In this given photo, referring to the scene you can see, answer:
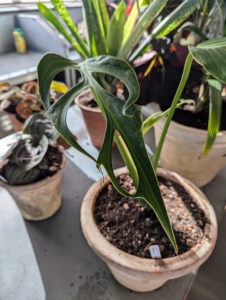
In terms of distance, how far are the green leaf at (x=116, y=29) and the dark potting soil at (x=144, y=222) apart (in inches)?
17.0

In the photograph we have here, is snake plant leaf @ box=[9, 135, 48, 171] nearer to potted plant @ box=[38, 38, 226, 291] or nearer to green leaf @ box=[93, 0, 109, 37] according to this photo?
potted plant @ box=[38, 38, 226, 291]

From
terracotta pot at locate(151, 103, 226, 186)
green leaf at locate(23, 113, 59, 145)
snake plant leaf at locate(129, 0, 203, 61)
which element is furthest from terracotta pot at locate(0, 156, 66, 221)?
snake plant leaf at locate(129, 0, 203, 61)

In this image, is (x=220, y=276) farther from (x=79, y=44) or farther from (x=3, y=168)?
(x=79, y=44)

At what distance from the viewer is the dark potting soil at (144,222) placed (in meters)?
0.50

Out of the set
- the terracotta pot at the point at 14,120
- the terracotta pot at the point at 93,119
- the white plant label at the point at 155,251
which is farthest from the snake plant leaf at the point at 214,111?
the terracotta pot at the point at 14,120

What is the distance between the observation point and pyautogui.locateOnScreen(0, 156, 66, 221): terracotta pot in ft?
2.00

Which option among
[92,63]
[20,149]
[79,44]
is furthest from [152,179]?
[79,44]

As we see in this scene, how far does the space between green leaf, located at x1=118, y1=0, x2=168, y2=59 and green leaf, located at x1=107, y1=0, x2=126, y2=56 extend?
4 centimetres

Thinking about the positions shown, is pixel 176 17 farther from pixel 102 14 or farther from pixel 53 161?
pixel 53 161

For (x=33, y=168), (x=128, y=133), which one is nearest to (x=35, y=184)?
(x=33, y=168)

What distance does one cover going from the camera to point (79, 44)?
743 mm

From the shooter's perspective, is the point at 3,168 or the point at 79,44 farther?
the point at 79,44

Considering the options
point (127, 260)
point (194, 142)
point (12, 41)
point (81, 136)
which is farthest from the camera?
point (12, 41)

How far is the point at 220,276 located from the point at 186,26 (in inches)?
29.1
